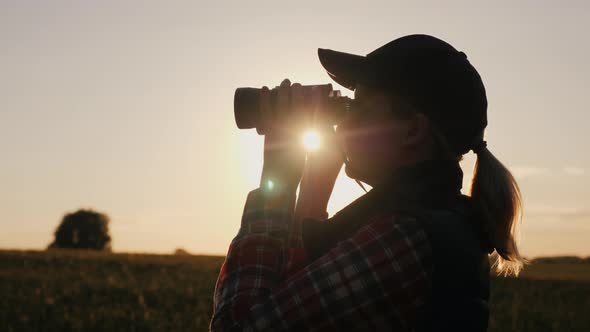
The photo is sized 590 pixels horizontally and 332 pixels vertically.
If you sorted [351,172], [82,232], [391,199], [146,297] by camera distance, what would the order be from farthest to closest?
[82,232], [146,297], [351,172], [391,199]

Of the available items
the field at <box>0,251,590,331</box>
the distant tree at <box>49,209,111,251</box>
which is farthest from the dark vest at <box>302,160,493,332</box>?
the distant tree at <box>49,209,111,251</box>

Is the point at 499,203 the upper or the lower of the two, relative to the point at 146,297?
upper

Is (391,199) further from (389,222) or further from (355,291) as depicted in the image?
(355,291)

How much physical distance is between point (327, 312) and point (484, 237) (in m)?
0.49

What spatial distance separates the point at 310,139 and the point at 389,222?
37cm

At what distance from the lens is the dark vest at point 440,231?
144 centimetres

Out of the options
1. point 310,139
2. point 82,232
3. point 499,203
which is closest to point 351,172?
point 310,139

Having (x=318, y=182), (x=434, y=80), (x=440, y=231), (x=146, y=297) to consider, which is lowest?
(x=146, y=297)

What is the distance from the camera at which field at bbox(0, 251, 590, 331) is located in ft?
21.1

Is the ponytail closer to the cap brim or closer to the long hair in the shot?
the long hair

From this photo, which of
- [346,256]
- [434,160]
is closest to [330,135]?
[434,160]

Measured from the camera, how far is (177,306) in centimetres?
723

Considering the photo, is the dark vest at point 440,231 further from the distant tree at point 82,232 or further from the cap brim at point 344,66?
the distant tree at point 82,232

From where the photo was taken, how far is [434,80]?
163 centimetres
